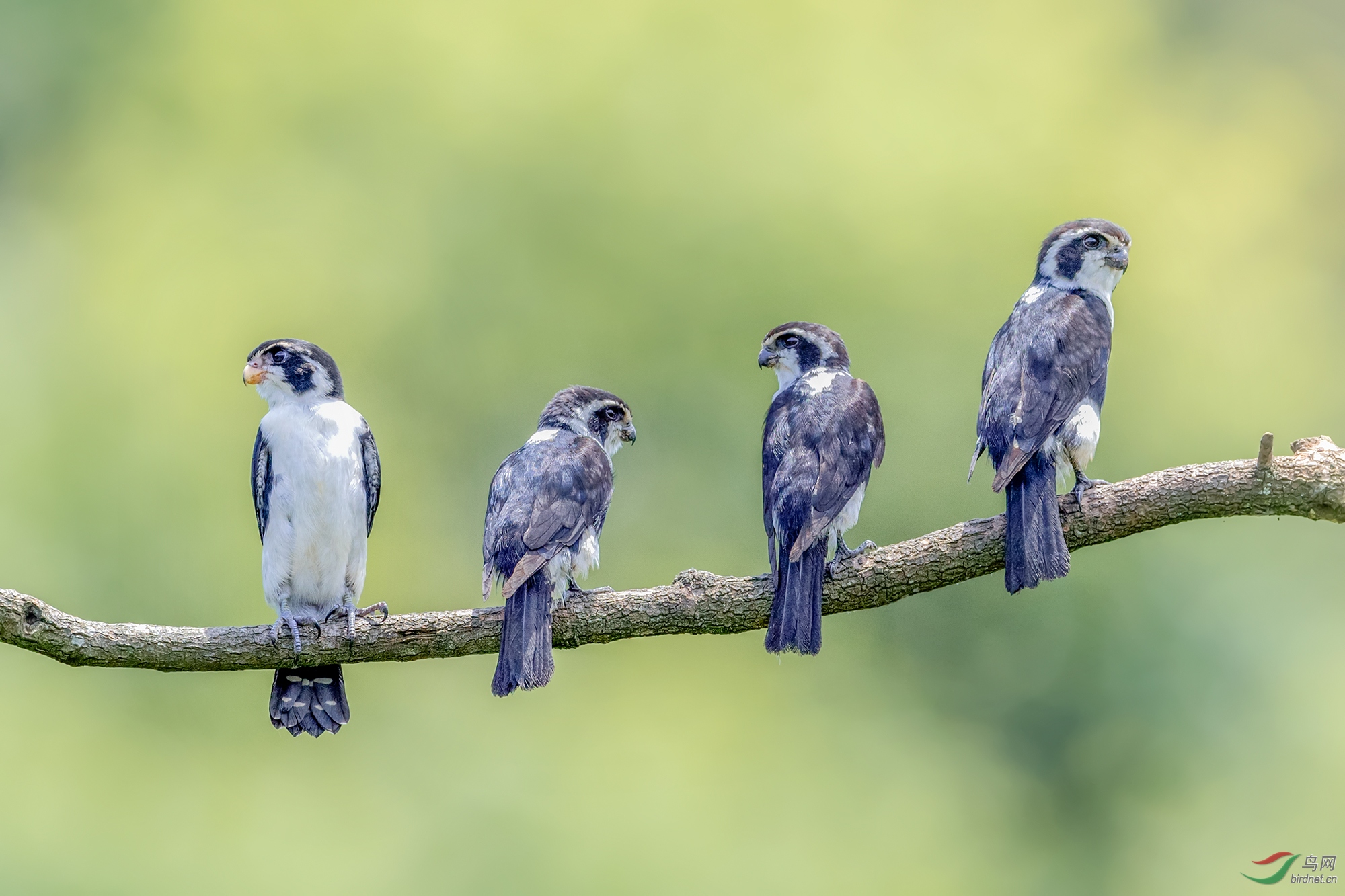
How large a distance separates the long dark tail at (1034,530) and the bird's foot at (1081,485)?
17cm

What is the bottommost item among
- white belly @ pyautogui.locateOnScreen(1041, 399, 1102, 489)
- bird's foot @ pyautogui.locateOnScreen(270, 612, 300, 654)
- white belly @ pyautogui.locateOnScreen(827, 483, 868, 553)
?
bird's foot @ pyautogui.locateOnScreen(270, 612, 300, 654)

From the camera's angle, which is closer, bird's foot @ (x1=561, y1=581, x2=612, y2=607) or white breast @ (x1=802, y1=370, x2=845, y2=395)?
bird's foot @ (x1=561, y1=581, x2=612, y2=607)

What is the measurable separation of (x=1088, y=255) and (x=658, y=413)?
45.1ft

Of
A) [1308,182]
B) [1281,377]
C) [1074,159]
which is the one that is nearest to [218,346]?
[1074,159]

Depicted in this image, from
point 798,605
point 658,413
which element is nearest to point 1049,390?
point 798,605

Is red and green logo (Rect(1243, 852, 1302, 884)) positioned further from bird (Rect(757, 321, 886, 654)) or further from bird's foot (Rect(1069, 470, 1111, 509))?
bird (Rect(757, 321, 886, 654))

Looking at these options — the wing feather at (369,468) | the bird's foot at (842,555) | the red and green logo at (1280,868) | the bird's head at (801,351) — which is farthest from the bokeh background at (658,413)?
the bird's foot at (842,555)

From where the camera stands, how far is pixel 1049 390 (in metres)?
6.85

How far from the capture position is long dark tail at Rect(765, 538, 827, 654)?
638 cm

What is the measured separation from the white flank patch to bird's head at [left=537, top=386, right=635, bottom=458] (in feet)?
0.14

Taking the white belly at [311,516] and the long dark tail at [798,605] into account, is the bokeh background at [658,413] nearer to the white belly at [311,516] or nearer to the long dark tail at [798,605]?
the white belly at [311,516]

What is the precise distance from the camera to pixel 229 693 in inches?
893

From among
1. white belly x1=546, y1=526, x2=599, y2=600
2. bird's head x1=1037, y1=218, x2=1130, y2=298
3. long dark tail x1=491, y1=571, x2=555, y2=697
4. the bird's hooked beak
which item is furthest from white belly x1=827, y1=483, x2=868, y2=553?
the bird's hooked beak

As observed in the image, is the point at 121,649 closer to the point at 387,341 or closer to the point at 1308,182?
the point at 387,341
